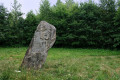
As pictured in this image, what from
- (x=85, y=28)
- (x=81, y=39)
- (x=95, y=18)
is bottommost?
(x=81, y=39)

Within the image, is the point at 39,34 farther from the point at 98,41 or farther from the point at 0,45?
the point at 0,45


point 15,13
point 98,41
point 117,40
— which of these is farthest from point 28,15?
point 117,40

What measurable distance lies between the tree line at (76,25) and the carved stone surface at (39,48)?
12170mm

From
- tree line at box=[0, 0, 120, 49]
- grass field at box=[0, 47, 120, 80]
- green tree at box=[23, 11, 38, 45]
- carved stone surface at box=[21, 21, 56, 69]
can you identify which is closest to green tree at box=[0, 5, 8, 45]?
tree line at box=[0, 0, 120, 49]

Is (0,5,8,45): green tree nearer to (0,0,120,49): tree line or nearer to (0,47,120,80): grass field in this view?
(0,0,120,49): tree line

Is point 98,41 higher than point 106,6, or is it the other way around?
point 106,6

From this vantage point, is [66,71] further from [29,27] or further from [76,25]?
[29,27]

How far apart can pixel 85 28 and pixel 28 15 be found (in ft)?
35.9

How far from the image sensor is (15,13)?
2262 cm

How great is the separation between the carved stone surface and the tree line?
12.2 metres

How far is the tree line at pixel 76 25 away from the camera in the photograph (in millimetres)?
18073

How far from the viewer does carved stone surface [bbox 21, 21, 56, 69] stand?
5941 mm

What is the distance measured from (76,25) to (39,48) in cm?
1359

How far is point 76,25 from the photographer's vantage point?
19000 mm
